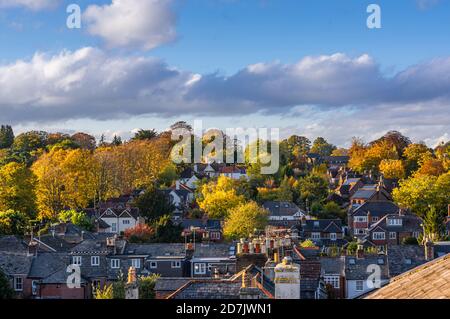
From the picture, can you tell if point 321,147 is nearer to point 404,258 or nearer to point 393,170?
point 393,170

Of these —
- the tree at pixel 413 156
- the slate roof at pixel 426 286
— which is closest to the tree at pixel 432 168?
the tree at pixel 413 156

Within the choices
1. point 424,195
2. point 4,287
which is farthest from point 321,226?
point 4,287

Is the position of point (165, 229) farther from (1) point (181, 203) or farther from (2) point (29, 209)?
(1) point (181, 203)

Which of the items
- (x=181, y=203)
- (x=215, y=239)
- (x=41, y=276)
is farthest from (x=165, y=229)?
(x=181, y=203)

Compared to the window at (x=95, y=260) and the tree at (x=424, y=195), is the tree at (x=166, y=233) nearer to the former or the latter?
the window at (x=95, y=260)

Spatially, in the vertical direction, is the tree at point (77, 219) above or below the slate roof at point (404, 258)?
above

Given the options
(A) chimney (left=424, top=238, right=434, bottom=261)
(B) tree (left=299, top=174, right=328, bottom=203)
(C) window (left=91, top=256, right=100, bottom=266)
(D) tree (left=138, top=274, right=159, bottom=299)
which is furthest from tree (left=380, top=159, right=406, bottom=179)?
(D) tree (left=138, top=274, right=159, bottom=299)
